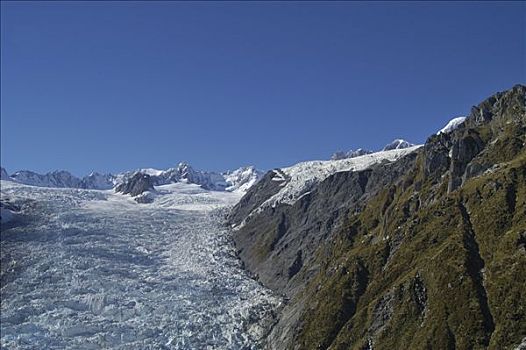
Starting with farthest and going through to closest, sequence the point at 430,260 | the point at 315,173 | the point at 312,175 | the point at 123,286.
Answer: the point at 315,173 → the point at 312,175 → the point at 123,286 → the point at 430,260

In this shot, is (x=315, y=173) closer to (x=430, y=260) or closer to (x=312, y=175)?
(x=312, y=175)

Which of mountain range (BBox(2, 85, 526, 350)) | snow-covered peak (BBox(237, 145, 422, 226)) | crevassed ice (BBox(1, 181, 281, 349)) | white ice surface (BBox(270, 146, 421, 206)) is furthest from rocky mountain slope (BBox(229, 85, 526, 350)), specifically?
white ice surface (BBox(270, 146, 421, 206))

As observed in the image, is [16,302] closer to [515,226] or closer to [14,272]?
[14,272]

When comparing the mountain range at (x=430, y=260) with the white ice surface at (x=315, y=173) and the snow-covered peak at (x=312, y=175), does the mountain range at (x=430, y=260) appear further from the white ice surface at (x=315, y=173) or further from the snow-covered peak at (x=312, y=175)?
the white ice surface at (x=315, y=173)

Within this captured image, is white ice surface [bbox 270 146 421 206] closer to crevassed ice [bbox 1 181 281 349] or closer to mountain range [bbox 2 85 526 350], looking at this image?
crevassed ice [bbox 1 181 281 349]

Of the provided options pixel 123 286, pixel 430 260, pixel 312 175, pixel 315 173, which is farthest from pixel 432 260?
pixel 315 173

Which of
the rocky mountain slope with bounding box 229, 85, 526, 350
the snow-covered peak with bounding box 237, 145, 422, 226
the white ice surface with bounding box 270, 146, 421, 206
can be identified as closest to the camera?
the rocky mountain slope with bounding box 229, 85, 526, 350
